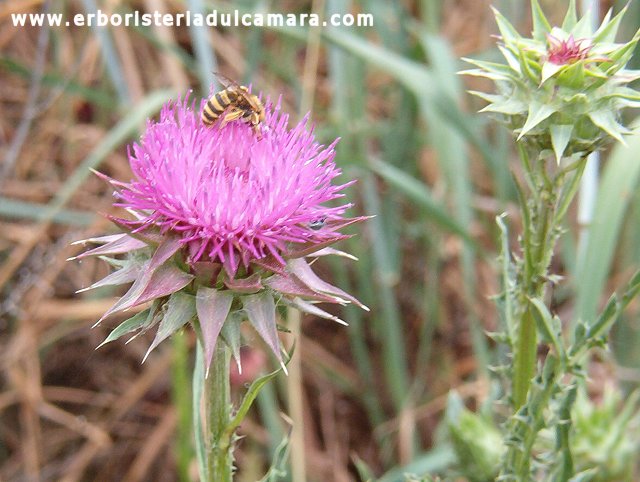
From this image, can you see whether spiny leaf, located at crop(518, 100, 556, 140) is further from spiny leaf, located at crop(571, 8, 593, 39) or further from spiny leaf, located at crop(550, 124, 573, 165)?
spiny leaf, located at crop(571, 8, 593, 39)

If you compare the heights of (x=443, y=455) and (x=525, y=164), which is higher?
(x=525, y=164)

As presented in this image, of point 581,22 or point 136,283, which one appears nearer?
point 136,283

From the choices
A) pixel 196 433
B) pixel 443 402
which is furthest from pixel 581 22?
pixel 443 402

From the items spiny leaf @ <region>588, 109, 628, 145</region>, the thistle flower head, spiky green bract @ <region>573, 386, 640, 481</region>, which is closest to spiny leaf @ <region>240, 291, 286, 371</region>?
the thistle flower head

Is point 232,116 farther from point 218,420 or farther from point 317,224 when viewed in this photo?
point 218,420

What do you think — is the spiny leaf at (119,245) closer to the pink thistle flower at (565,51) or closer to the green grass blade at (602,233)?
the pink thistle flower at (565,51)

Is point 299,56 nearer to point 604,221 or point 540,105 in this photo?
point 604,221

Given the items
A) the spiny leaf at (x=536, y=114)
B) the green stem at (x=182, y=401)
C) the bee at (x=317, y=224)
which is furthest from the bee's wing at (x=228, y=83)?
the green stem at (x=182, y=401)

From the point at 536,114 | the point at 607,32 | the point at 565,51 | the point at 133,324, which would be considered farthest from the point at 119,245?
the point at 607,32
